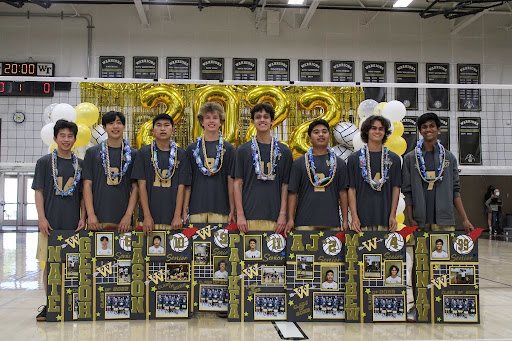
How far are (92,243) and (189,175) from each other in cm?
96

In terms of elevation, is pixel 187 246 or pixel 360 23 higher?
pixel 360 23

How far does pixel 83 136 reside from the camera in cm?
570

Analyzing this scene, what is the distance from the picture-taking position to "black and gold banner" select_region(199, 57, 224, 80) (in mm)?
12227

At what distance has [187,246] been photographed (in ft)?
12.9

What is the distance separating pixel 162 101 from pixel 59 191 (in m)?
2.48

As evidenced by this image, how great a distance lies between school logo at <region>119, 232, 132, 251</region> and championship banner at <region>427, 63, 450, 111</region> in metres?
10.7

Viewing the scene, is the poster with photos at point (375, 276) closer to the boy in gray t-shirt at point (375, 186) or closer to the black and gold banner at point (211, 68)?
the boy in gray t-shirt at point (375, 186)

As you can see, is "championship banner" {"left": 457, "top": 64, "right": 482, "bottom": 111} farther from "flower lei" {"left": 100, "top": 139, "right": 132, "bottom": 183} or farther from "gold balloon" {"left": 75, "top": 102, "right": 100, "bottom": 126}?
"flower lei" {"left": 100, "top": 139, "right": 132, "bottom": 183}

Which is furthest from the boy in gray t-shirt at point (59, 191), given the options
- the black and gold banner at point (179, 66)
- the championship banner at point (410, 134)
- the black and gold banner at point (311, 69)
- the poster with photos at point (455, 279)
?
the championship banner at point (410, 134)

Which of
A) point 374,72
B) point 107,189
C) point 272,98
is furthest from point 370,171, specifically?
point 374,72

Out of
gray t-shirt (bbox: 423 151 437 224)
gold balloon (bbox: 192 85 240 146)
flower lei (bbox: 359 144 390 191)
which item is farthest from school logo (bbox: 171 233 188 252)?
gold balloon (bbox: 192 85 240 146)

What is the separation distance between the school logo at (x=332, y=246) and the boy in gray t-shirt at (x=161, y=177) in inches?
48.9

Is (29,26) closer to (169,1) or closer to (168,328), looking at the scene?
(169,1)

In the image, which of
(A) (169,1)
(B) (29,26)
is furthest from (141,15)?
(B) (29,26)
